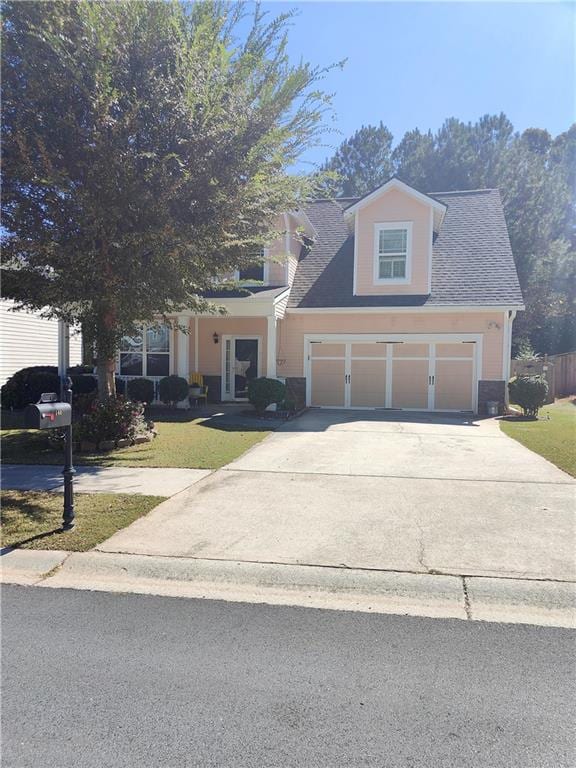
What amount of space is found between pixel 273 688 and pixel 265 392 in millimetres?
10964

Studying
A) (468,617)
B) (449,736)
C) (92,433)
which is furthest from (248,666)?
(92,433)

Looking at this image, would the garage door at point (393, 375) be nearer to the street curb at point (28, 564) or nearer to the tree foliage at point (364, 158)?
the street curb at point (28, 564)

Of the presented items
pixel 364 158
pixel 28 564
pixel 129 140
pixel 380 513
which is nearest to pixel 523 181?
pixel 364 158

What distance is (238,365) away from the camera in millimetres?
16781

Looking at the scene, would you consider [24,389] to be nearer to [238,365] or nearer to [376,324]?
[238,365]

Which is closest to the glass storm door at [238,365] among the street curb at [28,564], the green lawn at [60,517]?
the green lawn at [60,517]

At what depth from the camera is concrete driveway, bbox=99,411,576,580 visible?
4621mm

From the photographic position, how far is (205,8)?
27.5 feet

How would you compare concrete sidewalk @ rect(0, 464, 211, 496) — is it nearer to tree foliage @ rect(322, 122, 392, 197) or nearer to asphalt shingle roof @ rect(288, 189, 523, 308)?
asphalt shingle roof @ rect(288, 189, 523, 308)

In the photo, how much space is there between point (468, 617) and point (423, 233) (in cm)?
1376

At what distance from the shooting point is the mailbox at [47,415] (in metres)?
4.75

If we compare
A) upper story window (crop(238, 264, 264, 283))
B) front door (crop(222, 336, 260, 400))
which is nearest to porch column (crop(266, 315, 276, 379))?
front door (crop(222, 336, 260, 400))

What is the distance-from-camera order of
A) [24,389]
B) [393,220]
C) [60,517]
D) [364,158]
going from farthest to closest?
1. [364,158]
2. [393,220]
3. [24,389]
4. [60,517]

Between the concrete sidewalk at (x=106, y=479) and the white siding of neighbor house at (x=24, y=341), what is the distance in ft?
31.0
